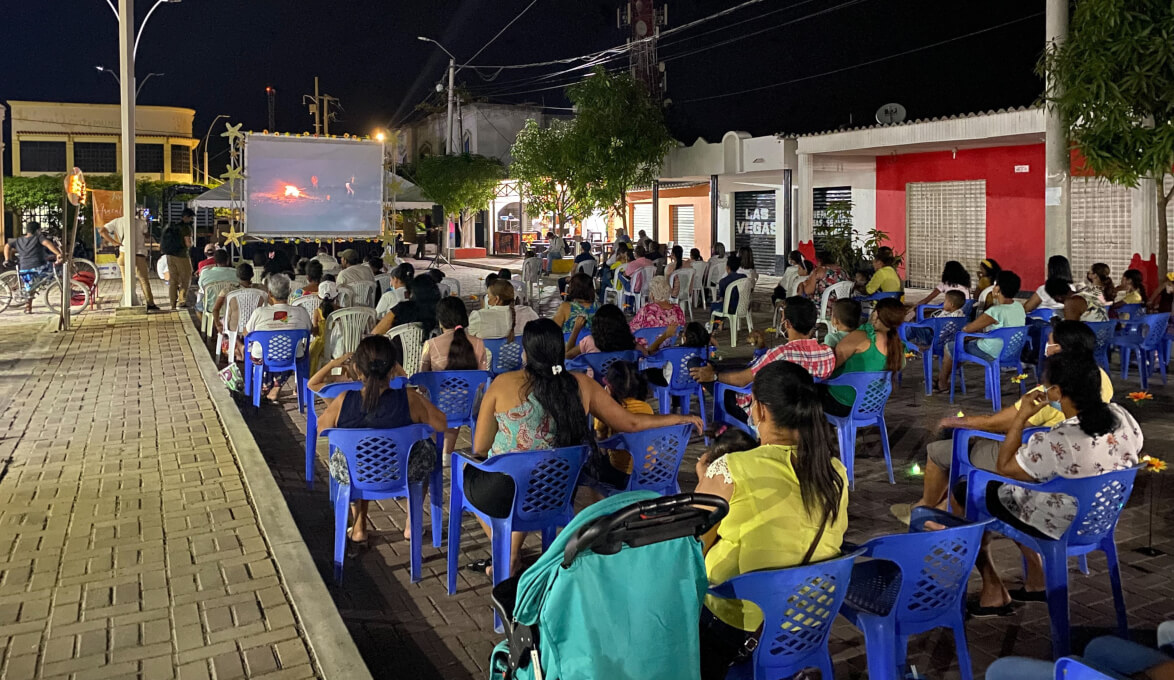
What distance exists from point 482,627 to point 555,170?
21.3 metres

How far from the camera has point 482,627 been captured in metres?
4.30

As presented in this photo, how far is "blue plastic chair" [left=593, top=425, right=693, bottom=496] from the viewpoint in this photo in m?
4.56

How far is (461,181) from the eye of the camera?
3631 cm

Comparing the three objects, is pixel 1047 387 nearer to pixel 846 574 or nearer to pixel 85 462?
pixel 846 574

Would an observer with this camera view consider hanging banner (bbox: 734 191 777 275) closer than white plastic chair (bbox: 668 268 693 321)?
No

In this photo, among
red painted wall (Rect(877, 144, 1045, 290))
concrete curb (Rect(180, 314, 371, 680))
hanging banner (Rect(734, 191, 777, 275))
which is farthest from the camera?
hanging banner (Rect(734, 191, 777, 275))

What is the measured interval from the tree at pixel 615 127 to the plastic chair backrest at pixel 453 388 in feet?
56.1

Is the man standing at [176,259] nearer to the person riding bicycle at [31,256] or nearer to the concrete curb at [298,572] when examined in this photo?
the person riding bicycle at [31,256]

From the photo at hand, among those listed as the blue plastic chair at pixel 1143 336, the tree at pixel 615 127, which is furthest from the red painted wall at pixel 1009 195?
the blue plastic chair at pixel 1143 336

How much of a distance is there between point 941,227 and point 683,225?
11691 mm

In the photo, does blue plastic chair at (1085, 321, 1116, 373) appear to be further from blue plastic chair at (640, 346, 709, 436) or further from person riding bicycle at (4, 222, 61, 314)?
person riding bicycle at (4, 222, 61, 314)

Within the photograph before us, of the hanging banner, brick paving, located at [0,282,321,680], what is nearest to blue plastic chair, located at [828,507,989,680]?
brick paving, located at [0,282,321,680]

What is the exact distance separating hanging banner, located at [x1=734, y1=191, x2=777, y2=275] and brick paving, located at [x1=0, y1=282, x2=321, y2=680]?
1872 cm

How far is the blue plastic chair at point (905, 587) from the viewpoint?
10.1 feet
